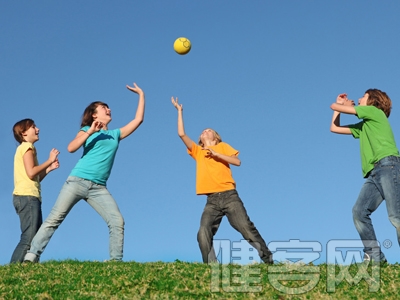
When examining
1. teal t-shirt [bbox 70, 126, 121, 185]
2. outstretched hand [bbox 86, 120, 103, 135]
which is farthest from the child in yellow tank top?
outstretched hand [bbox 86, 120, 103, 135]

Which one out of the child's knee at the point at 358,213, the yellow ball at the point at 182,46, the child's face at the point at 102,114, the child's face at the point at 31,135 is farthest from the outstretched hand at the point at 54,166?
the child's knee at the point at 358,213

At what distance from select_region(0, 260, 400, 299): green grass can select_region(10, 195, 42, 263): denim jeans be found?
1.15 meters

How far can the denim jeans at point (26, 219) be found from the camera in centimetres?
1103

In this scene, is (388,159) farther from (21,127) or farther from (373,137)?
(21,127)

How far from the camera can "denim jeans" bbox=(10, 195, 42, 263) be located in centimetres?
1103

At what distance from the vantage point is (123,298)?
817 cm

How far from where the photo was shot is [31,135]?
11.8 m

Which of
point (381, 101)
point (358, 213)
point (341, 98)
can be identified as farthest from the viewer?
point (341, 98)

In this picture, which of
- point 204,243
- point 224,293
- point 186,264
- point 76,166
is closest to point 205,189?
point 204,243

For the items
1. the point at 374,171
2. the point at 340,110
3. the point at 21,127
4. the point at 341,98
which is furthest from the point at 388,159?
the point at 21,127

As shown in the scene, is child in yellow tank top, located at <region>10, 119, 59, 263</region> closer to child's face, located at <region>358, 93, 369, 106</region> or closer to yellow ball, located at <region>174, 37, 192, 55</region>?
yellow ball, located at <region>174, 37, 192, 55</region>

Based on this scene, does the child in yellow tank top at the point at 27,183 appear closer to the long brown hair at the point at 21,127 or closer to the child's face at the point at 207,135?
the long brown hair at the point at 21,127

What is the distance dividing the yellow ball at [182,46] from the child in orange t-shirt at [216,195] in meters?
1.78

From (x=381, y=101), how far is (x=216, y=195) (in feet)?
11.3
